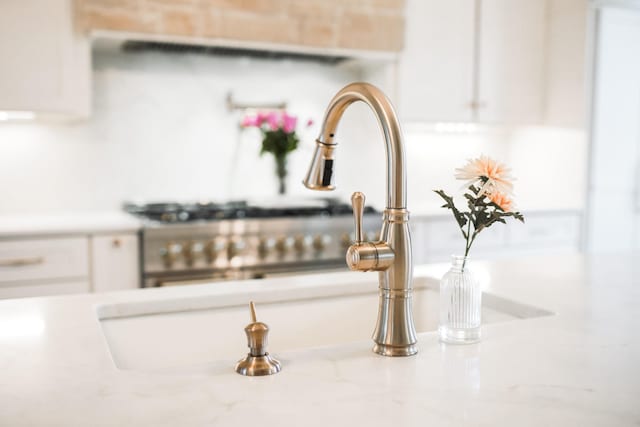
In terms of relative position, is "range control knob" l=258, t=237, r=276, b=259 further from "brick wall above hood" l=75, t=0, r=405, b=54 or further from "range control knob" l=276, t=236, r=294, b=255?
"brick wall above hood" l=75, t=0, r=405, b=54

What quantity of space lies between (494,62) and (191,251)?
2052 millimetres

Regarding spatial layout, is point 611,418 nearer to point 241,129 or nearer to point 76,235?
point 76,235

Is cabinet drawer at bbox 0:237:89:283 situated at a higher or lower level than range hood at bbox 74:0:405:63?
lower

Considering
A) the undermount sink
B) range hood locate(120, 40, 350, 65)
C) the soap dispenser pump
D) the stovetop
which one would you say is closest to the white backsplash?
range hood locate(120, 40, 350, 65)

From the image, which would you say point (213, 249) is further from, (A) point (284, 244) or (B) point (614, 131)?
(B) point (614, 131)

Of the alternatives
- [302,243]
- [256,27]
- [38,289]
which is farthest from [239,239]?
[256,27]

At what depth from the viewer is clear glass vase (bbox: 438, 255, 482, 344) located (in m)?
1.03

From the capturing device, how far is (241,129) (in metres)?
3.32

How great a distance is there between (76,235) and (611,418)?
86.9 inches

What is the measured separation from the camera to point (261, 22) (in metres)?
2.94

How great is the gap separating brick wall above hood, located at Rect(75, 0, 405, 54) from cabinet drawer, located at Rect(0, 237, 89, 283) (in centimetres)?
93

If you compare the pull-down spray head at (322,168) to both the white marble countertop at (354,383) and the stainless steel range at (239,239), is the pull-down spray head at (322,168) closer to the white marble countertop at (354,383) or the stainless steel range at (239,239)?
the white marble countertop at (354,383)

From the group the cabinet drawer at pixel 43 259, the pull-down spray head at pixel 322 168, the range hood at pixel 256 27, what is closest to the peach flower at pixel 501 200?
the pull-down spray head at pixel 322 168

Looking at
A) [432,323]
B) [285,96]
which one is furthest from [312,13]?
[432,323]
